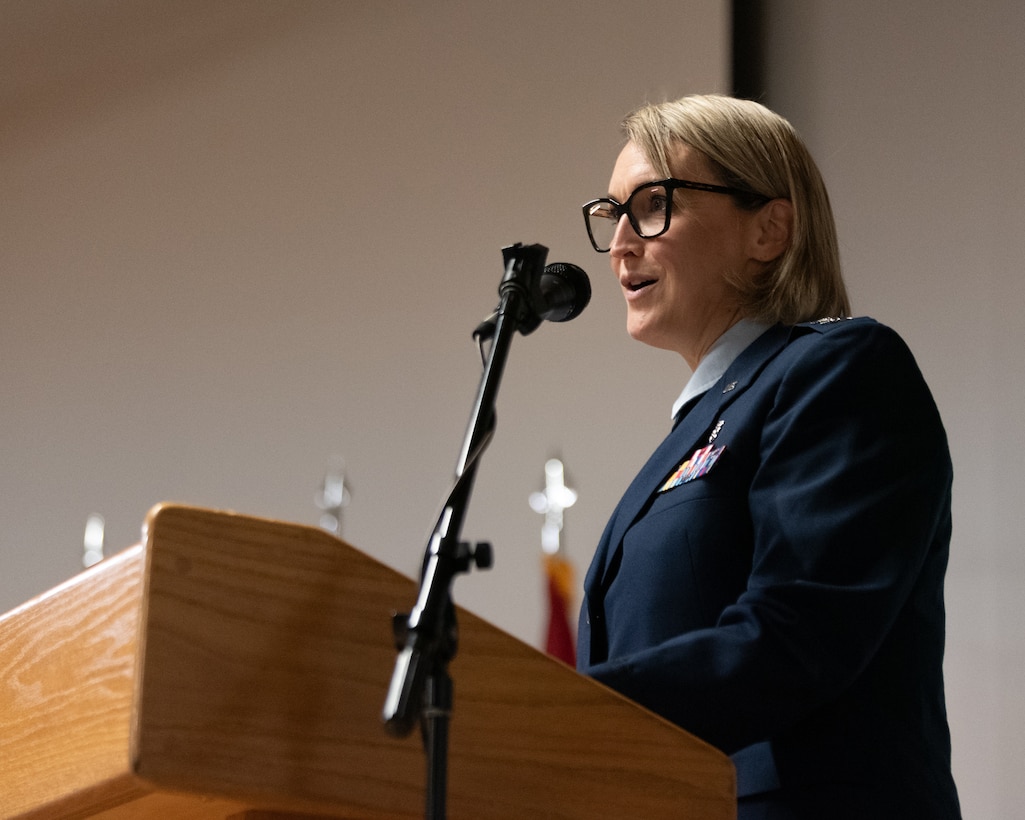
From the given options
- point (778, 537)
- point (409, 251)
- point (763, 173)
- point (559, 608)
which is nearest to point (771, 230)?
point (763, 173)

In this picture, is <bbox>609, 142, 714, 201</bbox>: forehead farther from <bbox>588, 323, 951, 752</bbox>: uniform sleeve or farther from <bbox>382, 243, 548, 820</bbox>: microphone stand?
<bbox>382, 243, 548, 820</bbox>: microphone stand

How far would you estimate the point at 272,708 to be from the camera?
3.48ft

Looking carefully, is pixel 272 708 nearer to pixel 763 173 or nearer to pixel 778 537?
pixel 778 537

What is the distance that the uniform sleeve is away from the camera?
4.37ft

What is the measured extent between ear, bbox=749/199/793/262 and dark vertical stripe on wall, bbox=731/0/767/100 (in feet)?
5.48

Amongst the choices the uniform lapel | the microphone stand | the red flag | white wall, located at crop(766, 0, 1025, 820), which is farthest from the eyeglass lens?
the red flag

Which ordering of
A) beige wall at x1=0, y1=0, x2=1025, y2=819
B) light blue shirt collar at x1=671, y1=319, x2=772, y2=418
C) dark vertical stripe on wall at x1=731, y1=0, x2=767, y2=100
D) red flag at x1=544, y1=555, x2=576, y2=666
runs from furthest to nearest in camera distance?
dark vertical stripe on wall at x1=731, y1=0, x2=767, y2=100, red flag at x1=544, y1=555, x2=576, y2=666, beige wall at x1=0, y1=0, x2=1025, y2=819, light blue shirt collar at x1=671, y1=319, x2=772, y2=418

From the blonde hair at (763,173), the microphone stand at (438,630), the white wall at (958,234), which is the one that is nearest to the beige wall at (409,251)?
the white wall at (958,234)

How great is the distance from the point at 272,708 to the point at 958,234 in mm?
2575

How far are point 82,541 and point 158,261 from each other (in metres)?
0.89

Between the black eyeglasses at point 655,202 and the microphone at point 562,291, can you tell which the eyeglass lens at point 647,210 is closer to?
the black eyeglasses at point 655,202

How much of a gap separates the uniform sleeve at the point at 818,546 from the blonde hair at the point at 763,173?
0.32 m

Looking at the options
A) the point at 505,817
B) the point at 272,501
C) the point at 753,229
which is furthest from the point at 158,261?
the point at 505,817

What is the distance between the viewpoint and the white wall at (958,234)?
119 inches
